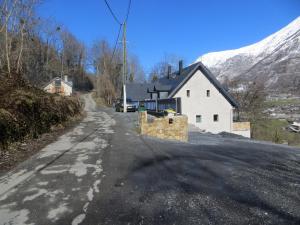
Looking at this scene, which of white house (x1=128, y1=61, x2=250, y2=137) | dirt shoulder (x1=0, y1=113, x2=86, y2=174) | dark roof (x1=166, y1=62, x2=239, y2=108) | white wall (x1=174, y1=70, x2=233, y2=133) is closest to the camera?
dirt shoulder (x1=0, y1=113, x2=86, y2=174)

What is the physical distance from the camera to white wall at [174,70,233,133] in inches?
1329

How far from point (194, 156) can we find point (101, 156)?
9.52 feet

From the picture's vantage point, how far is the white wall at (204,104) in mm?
33750

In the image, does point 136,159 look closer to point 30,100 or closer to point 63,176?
point 63,176

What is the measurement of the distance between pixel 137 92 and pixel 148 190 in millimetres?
48134

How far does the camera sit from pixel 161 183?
6629 millimetres

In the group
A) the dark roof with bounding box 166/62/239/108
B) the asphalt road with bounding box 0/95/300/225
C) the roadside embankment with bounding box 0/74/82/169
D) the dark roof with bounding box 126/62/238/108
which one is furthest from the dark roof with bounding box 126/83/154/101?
the asphalt road with bounding box 0/95/300/225

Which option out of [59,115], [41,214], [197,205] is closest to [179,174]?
[197,205]

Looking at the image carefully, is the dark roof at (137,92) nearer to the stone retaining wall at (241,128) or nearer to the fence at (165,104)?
the fence at (165,104)

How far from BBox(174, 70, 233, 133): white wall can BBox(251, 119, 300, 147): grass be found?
6.46m

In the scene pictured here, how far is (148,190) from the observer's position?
618 centimetres

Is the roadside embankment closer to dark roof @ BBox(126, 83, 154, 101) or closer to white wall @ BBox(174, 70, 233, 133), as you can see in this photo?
white wall @ BBox(174, 70, 233, 133)

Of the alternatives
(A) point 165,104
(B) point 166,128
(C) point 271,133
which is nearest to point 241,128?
(A) point 165,104

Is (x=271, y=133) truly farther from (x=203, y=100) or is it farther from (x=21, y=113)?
(x=21, y=113)
